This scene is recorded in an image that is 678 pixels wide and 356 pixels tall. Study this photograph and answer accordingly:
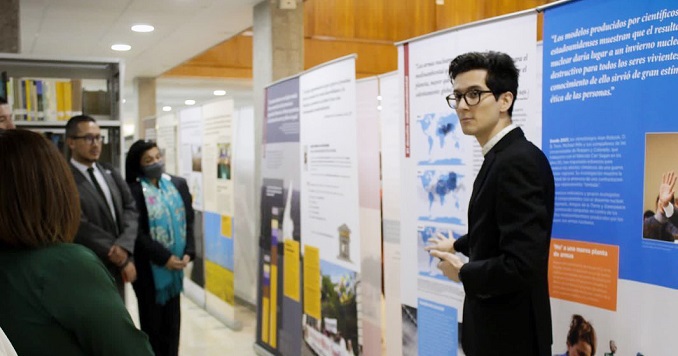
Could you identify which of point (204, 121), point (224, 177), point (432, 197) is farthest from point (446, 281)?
point (204, 121)

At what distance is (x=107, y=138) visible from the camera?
178 inches

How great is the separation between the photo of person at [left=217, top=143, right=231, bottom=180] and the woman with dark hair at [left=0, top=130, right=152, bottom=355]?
4.64 metres

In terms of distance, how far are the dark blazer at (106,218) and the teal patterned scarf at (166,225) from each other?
201mm

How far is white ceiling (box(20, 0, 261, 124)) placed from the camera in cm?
562

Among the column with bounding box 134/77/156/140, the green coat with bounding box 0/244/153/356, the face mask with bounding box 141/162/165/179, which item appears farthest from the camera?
the column with bounding box 134/77/156/140

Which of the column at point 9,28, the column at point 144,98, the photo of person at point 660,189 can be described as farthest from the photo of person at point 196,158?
the photo of person at point 660,189

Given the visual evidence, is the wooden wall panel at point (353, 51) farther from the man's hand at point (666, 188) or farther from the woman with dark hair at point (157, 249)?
the man's hand at point (666, 188)

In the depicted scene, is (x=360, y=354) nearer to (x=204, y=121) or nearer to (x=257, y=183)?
(x=257, y=183)

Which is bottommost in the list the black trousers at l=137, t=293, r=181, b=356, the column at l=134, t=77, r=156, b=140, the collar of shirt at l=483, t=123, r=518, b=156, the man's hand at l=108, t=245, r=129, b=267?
the black trousers at l=137, t=293, r=181, b=356

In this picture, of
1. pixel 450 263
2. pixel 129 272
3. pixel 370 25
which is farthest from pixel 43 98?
pixel 450 263

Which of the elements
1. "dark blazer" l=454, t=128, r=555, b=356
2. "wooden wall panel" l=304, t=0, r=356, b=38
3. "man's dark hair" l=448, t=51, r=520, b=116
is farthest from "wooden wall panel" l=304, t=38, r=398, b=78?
"dark blazer" l=454, t=128, r=555, b=356

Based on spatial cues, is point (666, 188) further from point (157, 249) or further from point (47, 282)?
point (157, 249)

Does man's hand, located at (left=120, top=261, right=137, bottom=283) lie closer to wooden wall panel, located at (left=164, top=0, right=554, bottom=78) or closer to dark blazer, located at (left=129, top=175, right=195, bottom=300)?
dark blazer, located at (left=129, top=175, right=195, bottom=300)

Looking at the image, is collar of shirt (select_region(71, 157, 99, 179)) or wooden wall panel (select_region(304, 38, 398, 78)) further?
wooden wall panel (select_region(304, 38, 398, 78))
